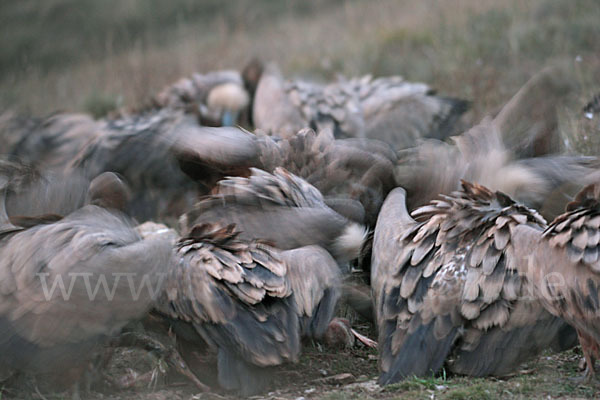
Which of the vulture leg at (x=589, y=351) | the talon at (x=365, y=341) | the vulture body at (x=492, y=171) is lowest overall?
the talon at (x=365, y=341)

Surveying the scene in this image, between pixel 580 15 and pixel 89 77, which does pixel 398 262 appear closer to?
pixel 580 15

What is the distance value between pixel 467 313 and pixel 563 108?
4.12 meters

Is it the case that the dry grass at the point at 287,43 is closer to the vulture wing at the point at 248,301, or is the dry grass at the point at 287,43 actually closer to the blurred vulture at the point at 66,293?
the vulture wing at the point at 248,301

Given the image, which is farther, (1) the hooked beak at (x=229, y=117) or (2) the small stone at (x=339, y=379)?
(1) the hooked beak at (x=229, y=117)

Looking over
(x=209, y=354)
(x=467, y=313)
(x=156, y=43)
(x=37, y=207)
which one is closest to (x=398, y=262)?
(x=467, y=313)

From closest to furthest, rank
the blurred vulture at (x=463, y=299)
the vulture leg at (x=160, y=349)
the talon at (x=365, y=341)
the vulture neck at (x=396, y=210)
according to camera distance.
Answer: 1. the blurred vulture at (x=463, y=299)
2. the vulture leg at (x=160, y=349)
3. the vulture neck at (x=396, y=210)
4. the talon at (x=365, y=341)

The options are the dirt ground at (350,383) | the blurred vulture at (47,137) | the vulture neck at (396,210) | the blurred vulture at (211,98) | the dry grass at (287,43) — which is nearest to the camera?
the dirt ground at (350,383)

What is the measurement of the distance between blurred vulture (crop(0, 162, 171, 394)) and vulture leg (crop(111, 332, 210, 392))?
10.7 inches

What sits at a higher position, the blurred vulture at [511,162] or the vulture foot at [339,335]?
the blurred vulture at [511,162]

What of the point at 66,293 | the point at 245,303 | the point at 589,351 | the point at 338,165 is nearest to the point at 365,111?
the point at 338,165

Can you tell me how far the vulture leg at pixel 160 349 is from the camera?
12.1ft

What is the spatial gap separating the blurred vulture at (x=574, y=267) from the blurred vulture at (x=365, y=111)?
3.89m

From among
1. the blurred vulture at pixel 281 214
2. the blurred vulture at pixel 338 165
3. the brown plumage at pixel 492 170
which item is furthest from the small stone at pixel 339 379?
the brown plumage at pixel 492 170

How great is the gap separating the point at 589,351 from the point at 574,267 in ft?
1.40
